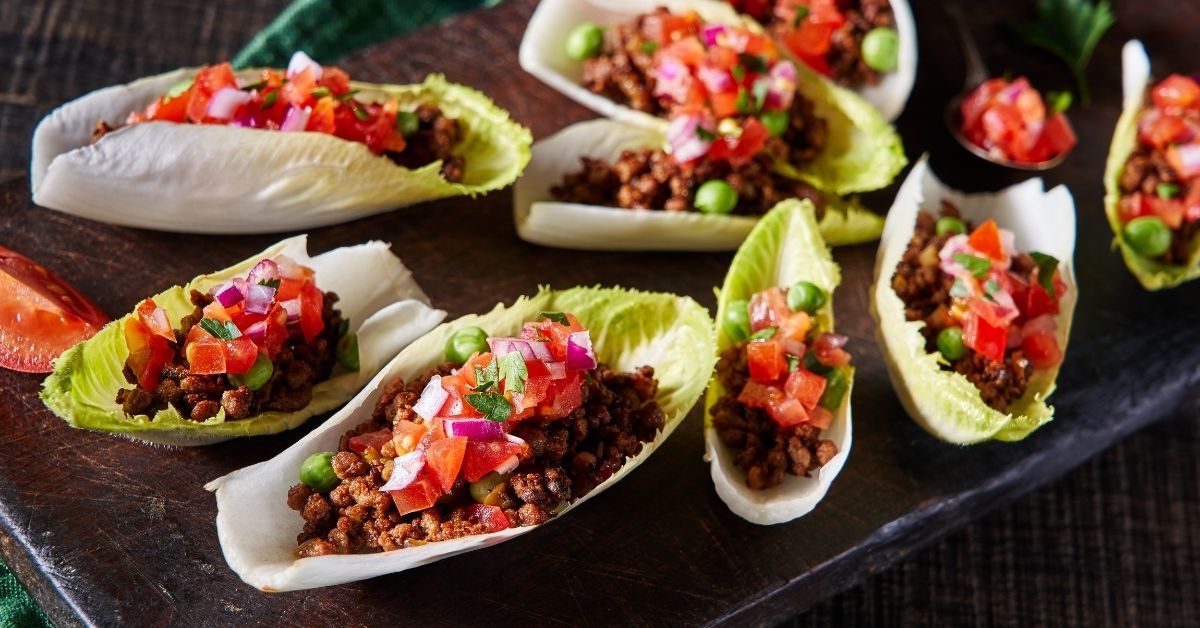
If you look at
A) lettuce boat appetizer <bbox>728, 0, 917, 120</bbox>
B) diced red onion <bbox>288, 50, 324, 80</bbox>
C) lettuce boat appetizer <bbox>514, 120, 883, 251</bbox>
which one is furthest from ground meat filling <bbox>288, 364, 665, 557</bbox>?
lettuce boat appetizer <bbox>728, 0, 917, 120</bbox>

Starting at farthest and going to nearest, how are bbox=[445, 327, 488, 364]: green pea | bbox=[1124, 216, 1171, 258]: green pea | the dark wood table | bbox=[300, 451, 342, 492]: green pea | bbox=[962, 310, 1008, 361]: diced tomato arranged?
bbox=[1124, 216, 1171, 258]: green pea < bbox=[962, 310, 1008, 361]: diced tomato < bbox=[445, 327, 488, 364]: green pea < the dark wood table < bbox=[300, 451, 342, 492]: green pea

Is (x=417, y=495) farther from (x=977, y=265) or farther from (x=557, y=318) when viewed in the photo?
(x=977, y=265)

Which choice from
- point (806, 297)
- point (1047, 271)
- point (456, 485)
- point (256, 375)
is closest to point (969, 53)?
point (1047, 271)

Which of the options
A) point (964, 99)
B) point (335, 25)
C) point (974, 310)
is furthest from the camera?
point (335, 25)

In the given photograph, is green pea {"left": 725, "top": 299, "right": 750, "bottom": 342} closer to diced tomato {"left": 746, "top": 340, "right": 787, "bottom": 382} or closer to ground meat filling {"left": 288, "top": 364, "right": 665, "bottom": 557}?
diced tomato {"left": 746, "top": 340, "right": 787, "bottom": 382}

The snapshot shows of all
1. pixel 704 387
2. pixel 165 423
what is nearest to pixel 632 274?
pixel 704 387

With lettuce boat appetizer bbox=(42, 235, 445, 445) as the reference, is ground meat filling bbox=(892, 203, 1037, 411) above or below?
below

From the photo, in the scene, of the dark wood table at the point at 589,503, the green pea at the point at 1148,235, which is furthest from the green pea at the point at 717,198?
the green pea at the point at 1148,235

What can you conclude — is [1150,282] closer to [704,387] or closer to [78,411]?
[704,387]
